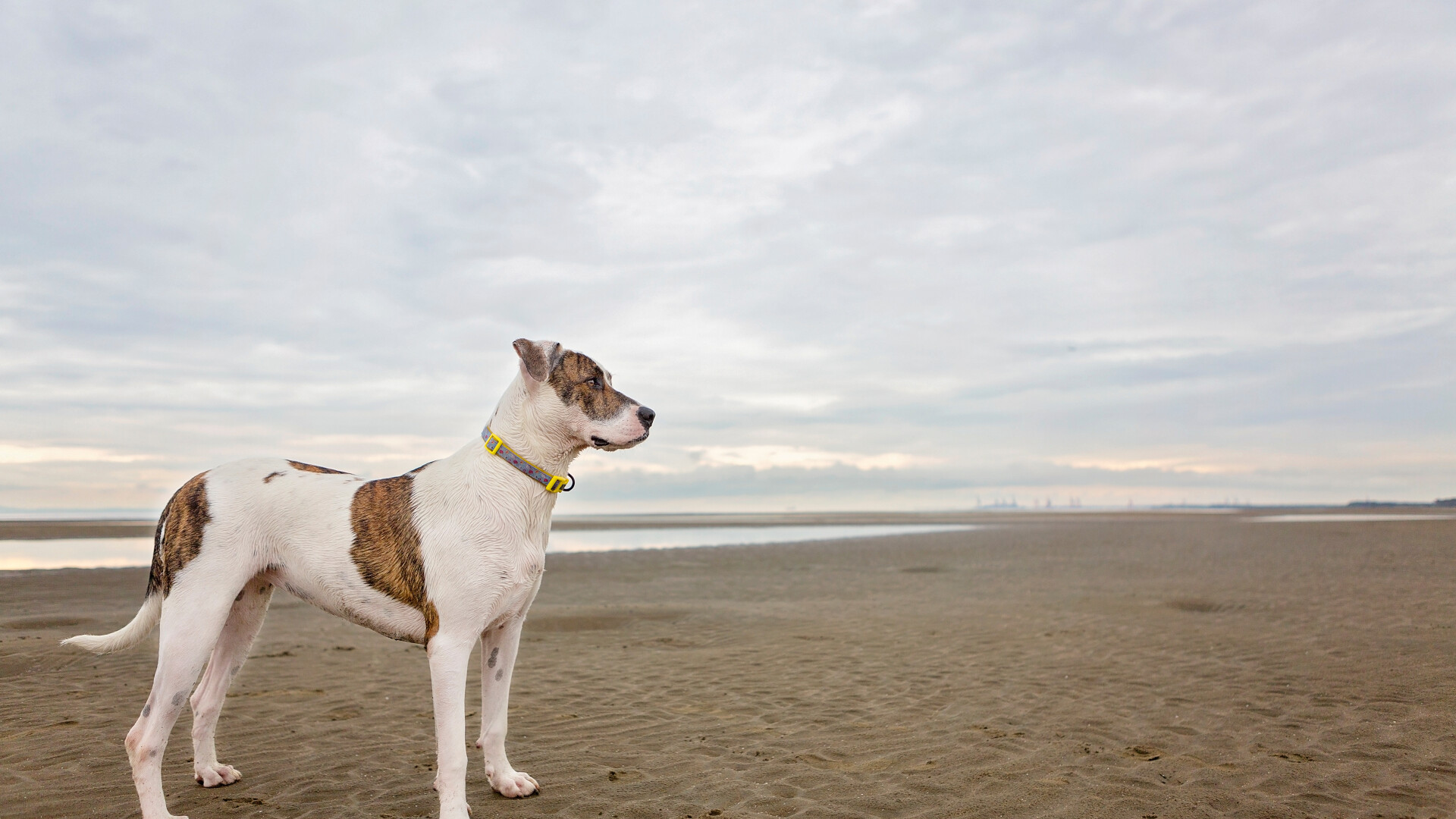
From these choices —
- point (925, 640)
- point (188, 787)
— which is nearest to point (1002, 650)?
point (925, 640)

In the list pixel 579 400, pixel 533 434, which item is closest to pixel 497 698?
pixel 533 434

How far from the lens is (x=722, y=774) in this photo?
19.1 ft

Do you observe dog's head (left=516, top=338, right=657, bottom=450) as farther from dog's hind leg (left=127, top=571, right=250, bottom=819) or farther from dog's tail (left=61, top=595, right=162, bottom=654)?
dog's tail (left=61, top=595, right=162, bottom=654)

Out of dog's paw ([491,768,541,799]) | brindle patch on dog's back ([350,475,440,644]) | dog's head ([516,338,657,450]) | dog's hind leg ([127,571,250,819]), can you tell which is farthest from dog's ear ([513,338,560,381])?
dog's paw ([491,768,541,799])

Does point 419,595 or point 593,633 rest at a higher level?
point 419,595

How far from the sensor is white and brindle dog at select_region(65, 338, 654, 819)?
4.34 metres

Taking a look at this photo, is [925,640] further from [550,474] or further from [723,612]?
[550,474]

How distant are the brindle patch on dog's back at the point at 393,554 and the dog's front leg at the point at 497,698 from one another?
534mm

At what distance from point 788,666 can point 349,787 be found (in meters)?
5.76

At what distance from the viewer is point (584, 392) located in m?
4.54

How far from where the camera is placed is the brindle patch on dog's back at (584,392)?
4.53 metres

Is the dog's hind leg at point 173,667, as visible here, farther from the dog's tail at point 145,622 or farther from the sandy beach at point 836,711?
the sandy beach at point 836,711

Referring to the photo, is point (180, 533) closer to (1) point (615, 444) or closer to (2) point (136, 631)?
(2) point (136, 631)

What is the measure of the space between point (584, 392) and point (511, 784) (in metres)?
2.77
